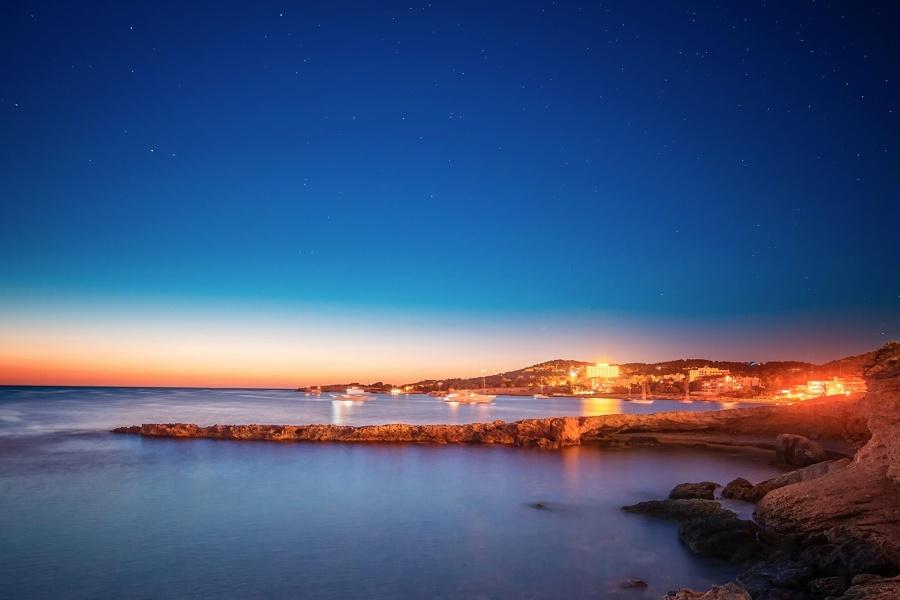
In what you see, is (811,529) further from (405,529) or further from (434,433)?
(434,433)

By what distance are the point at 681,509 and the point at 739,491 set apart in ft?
10.6

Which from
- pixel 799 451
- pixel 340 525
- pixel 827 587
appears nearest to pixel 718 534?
pixel 827 587

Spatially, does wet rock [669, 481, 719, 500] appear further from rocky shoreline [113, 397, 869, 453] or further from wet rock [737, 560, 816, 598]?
rocky shoreline [113, 397, 869, 453]

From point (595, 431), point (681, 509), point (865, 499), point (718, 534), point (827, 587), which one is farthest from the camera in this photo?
point (595, 431)

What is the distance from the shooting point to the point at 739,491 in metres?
15.7

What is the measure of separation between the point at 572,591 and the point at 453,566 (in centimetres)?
253

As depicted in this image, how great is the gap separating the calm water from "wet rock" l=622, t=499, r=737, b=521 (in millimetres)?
524

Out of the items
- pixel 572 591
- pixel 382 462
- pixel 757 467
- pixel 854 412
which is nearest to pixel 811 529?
pixel 572 591

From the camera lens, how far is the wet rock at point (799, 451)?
67.1ft

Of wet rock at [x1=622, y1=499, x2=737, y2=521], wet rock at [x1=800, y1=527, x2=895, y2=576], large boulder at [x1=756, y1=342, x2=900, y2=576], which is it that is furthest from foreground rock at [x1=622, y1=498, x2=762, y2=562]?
wet rock at [x1=800, y1=527, x2=895, y2=576]

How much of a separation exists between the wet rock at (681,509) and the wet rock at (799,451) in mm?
9305

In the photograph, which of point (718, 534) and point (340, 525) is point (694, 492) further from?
point (340, 525)

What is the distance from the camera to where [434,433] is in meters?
28.5

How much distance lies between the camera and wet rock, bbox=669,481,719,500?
50.0 ft
